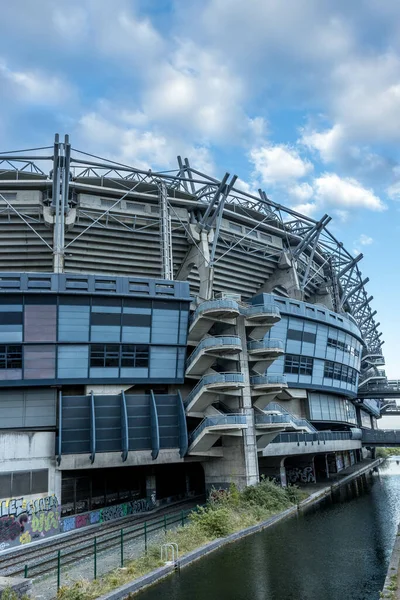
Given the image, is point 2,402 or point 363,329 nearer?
point 2,402

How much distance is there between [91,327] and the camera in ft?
128

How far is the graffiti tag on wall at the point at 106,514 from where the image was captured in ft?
112

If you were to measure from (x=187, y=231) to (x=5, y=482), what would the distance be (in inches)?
1160

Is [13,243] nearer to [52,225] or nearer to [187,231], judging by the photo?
[52,225]

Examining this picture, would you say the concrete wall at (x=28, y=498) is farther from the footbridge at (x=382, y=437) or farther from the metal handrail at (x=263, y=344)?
the footbridge at (x=382, y=437)

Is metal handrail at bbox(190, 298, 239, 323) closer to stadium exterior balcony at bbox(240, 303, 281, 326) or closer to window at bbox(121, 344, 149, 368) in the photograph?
stadium exterior balcony at bbox(240, 303, 281, 326)

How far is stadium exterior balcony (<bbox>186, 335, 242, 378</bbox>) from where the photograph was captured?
37.8 metres

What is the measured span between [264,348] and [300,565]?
2130 cm

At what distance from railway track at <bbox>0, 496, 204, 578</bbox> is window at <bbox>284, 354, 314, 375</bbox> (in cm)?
2128

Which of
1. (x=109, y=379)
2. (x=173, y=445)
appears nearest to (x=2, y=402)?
(x=109, y=379)

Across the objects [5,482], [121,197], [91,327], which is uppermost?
[121,197]

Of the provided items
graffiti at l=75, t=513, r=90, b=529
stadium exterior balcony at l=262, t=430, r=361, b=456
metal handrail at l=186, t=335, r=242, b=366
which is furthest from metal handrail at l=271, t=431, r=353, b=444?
graffiti at l=75, t=513, r=90, b=529

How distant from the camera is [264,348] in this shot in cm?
4062

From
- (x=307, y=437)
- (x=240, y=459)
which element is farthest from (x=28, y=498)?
(x=307, y=437)
